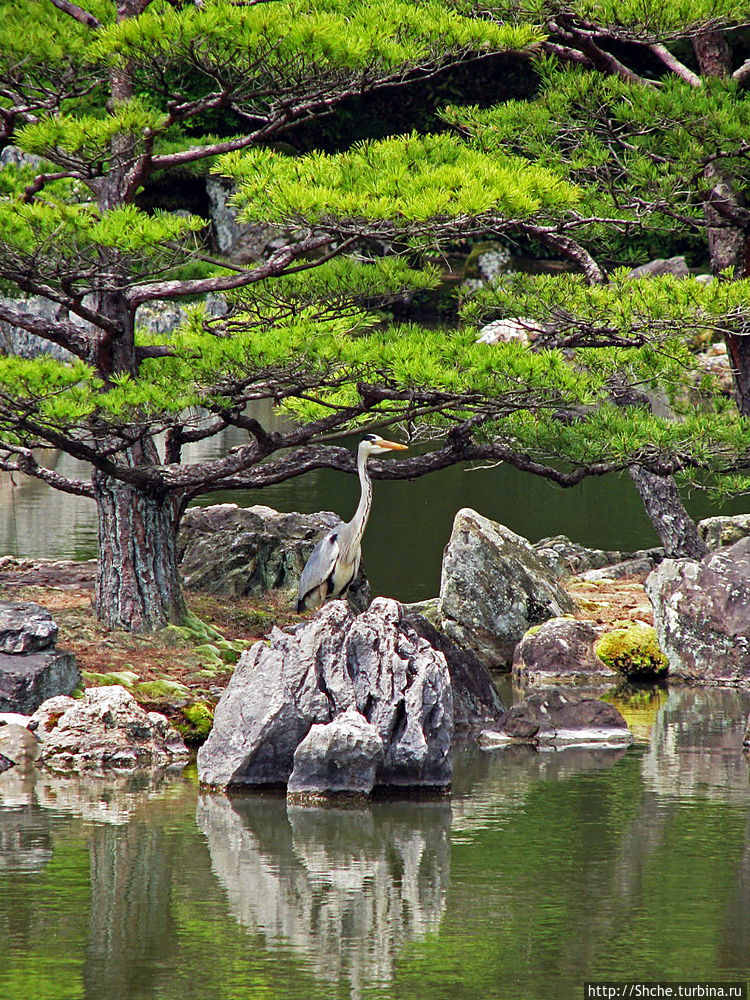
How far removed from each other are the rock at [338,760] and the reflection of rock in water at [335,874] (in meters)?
0.19

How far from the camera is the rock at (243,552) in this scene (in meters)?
13.3

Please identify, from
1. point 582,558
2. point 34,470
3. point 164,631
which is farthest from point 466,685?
point 582,558

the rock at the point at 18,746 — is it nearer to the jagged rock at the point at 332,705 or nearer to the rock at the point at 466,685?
the jagged rock at the point at 332,705

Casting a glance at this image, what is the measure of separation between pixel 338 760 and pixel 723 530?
1275 cm

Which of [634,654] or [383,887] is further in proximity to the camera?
[634,654]

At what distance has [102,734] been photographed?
888 centimetres

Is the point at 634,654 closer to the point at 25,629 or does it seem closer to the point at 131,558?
the point at 131,558

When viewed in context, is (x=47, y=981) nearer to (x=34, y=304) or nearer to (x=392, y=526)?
(x=392, y=526)

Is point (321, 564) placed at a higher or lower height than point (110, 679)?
higher

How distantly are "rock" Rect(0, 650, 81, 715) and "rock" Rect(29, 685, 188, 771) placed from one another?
0.15m

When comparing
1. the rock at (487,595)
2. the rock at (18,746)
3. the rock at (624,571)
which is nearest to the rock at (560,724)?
the rock at (487,595)

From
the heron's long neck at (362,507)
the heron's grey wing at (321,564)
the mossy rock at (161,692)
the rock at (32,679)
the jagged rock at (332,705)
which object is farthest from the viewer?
the heron's grey wing at (321,564)

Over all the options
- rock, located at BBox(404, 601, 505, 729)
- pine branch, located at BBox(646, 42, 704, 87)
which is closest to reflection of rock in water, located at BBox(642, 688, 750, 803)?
rock, located at BBox(404, 601, 505, 729)

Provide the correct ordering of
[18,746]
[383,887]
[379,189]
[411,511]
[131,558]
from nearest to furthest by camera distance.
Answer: [383,887] < [379,189] < [18,746] < [131,558] < [411,511]
